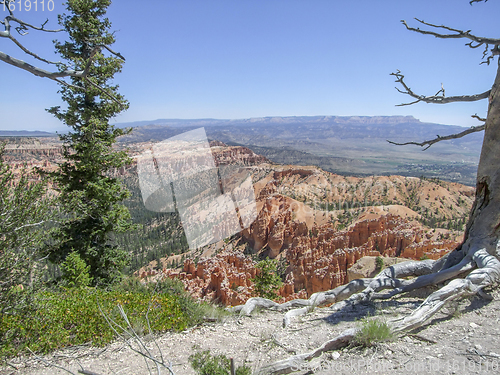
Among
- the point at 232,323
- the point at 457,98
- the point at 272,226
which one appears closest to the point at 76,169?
the point at 232,323

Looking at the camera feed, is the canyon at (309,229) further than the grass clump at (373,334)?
Yes

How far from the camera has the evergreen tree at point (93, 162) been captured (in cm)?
851

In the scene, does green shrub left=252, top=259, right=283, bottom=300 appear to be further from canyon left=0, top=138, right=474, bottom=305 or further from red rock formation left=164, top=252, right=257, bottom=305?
red rock formation left=164, top=252, right=257, bottom=305

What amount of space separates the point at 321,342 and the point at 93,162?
7.88 m

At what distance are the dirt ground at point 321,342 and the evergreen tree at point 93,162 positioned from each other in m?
5.29

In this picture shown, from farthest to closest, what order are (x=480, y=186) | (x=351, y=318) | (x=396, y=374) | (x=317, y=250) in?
(x=317, y=250), (x=480, y=186), (x=351, y=318), (x=396, y=374)

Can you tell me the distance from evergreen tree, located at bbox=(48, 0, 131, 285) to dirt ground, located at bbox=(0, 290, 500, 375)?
17.3 ft

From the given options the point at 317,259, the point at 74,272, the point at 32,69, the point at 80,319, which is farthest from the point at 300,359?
the point at 317,259

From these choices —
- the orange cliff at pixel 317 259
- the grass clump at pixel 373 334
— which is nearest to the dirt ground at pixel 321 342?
the grass clump at pixel 373 334

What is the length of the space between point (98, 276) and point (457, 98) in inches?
401

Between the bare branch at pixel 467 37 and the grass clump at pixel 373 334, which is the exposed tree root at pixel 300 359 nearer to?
the grass clump at pixel 373 334

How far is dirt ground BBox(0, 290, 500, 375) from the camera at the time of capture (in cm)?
290

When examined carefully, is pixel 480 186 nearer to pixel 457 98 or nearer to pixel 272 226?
pixel 457 98

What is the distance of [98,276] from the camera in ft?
29.4
